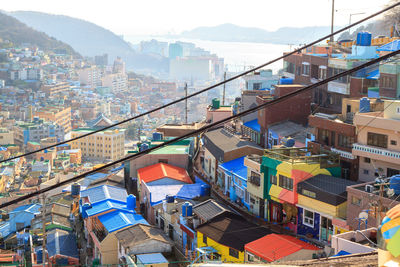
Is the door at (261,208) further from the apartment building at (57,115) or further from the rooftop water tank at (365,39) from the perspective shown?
the apartment building at (57,115)

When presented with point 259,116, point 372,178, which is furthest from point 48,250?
point 372,178

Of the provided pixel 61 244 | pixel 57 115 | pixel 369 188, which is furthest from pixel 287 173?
pixel 57 115

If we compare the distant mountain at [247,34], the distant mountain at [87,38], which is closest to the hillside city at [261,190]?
the distant mountain at [247,34]

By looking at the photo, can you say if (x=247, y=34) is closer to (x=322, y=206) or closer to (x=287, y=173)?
(x=287, y=173)

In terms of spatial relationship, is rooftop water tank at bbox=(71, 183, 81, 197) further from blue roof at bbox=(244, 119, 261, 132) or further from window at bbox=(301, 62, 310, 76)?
window at bbox=(301, 62, 310, 76)

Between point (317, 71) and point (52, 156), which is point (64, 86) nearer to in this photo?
point (52, 156)

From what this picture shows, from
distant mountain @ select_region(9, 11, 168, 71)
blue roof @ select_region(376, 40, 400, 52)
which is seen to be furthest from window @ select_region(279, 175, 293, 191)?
distant mountain @ select_region(9, 11, 168, 71)
